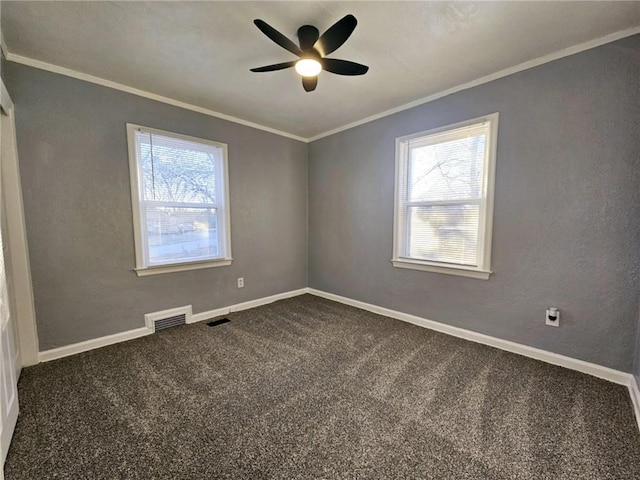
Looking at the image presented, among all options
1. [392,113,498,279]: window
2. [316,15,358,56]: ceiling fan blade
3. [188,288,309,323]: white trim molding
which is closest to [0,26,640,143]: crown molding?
[392,113,498,279]: window

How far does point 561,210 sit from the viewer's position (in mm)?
2125

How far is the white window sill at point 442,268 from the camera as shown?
2559 millimetres

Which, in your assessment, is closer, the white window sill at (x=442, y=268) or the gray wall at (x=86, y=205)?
the gray wall at (x=86, y=205)

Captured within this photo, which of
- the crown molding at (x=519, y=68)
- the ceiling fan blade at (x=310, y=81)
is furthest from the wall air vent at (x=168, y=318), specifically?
the crown molding at (x=519, y=68)

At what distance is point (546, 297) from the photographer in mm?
2230

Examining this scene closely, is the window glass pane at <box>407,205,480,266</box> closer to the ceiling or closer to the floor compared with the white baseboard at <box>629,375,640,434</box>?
closer to the ceiling

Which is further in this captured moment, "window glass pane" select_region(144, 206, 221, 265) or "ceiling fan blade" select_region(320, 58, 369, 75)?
"window glass pane" select_region(144, 206, 221, 265)

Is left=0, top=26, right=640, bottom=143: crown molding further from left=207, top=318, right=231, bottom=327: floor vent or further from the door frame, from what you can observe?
left=207, top=318, right=231, bottom=327: floor vent

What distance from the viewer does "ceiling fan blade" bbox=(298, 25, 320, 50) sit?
1.75 m

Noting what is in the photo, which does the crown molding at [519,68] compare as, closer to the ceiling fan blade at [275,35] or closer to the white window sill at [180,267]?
the ceiling fan blade at [275,35]

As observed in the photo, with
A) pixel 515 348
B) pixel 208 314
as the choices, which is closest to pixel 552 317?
pixel 515 348

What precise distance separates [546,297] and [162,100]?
402 centimetres

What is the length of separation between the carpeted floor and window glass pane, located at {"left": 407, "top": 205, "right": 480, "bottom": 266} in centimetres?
87

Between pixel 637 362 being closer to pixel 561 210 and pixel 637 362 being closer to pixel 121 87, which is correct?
pixel 561 210
